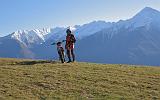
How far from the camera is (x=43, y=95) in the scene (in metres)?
28.0

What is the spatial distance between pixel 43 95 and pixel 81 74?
7.23 m

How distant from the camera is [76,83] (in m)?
31.5

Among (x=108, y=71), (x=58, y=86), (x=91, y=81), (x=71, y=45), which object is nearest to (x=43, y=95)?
(x=58, y=86)

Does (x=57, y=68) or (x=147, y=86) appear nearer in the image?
(x=147, y=86)

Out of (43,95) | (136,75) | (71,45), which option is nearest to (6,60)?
(71,45)

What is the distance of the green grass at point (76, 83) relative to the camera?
28.4 m

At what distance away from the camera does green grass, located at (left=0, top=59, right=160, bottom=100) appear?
28422 millimetres

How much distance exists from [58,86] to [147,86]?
6491mm

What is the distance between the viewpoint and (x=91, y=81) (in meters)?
32.5

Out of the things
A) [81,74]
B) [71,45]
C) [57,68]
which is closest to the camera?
[81,74]

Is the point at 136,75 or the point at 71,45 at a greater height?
the point at 71,45

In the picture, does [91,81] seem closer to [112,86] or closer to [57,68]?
[112,86]

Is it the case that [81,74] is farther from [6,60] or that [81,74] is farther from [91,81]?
[6,60]

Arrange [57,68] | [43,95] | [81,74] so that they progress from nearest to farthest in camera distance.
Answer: [43,95], [81,74], [57,68]
